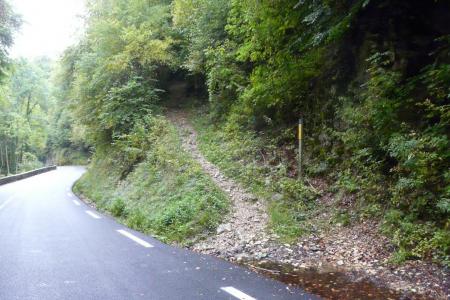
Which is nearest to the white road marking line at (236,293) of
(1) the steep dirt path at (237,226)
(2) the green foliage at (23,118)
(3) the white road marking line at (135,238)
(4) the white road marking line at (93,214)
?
(1) the steep dirt path at (237,226)

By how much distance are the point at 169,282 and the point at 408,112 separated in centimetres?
533

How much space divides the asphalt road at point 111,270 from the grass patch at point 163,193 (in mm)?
652

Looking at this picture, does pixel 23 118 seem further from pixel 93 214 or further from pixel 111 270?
pixel 111 270

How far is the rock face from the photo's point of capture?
509cm

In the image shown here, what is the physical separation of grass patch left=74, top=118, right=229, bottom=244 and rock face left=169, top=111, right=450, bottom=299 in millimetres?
572

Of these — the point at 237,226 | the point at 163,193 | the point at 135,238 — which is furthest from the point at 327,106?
the point at 135,238

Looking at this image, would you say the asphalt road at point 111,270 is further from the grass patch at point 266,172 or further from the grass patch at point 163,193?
the grass patch at point 266,172

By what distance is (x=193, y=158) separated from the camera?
13.5 metres

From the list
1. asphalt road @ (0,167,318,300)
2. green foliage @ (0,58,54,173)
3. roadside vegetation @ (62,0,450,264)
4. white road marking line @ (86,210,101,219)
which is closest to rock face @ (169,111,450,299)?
roadside vegetation @ (62,0,450,264)

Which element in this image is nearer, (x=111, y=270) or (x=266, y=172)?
(x=111, y=270)

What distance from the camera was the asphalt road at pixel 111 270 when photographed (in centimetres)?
480

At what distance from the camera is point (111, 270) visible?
5.73m

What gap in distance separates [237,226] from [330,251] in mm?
2208

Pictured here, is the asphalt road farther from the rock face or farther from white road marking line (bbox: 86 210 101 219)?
white road marking line (bbox: 86 210 101 219)
